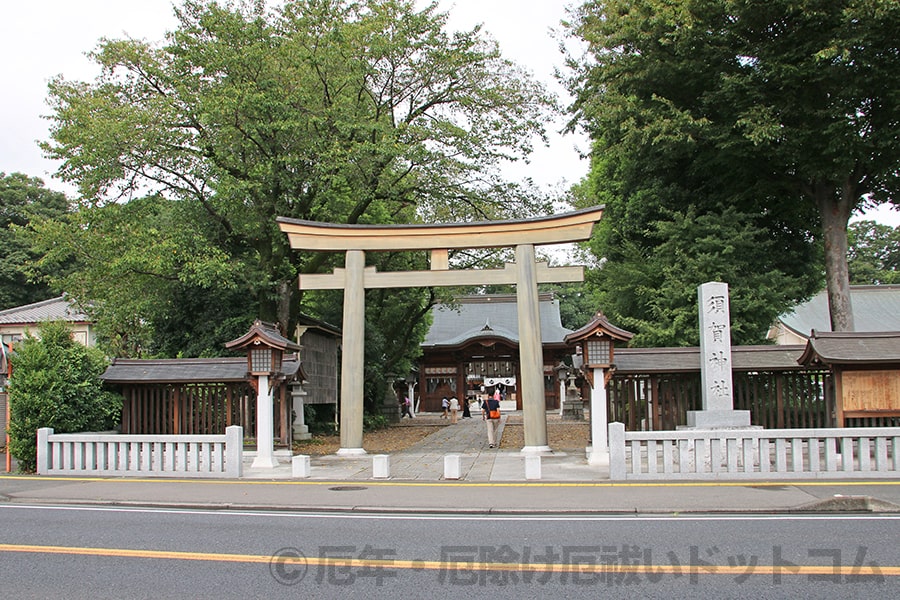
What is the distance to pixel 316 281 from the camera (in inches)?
725

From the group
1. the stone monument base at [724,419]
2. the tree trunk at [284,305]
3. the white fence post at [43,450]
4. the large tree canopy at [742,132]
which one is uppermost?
the large tree canopy at [742,132]

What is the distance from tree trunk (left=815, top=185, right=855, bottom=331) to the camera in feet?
72.6

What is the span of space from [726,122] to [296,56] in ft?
42.7

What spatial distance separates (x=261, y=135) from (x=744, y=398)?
47.8 ft

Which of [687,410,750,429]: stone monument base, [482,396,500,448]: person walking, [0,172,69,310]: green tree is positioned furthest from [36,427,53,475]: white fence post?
[0,172,69,310]: green tree

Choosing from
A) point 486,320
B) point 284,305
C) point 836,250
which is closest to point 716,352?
point 836,250

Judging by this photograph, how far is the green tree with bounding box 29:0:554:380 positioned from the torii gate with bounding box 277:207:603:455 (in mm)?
2301

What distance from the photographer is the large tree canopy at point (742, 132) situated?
2000 centimetres

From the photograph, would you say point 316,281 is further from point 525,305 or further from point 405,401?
point 405,401

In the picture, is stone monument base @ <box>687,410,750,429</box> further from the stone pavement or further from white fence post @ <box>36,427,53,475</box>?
white fence post @ <box>36,427,53,475</box>

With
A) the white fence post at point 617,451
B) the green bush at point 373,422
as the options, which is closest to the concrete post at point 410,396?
the green bush at point 373,422

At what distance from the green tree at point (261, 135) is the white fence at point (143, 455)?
5.58 meters

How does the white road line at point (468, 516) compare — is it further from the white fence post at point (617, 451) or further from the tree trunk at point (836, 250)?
the tree trunk at point (836, 250)

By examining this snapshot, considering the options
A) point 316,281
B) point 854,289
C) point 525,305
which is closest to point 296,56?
point 316,281
